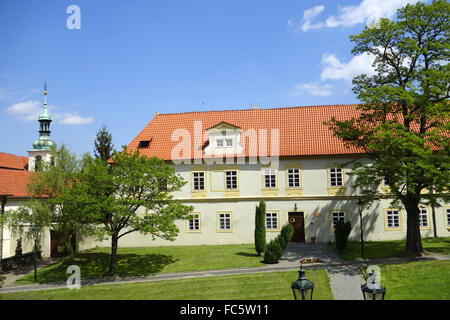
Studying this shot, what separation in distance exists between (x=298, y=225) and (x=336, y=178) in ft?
15.8

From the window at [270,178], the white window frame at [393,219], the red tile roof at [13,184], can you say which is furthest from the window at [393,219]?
the red tile roof at [13,184]

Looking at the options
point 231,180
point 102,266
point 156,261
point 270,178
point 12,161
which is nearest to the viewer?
point 102,266

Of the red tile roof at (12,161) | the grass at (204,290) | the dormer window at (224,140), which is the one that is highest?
the red tile roof at (12,161)

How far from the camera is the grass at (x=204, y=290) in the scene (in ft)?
53.2

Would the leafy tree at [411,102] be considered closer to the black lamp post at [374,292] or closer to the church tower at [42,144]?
the black lamp post at [374,292]

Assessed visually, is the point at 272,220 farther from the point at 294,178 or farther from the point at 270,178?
the point at 294,178

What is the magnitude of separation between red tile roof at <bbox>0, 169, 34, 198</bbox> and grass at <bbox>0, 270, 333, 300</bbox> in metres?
12.0

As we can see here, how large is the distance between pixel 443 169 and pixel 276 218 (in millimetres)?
13322

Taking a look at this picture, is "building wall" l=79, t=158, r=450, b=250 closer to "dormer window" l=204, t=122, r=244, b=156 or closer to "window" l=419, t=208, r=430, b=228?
"window" l=419, t=208, r=430, b=228

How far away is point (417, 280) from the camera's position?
15867mm

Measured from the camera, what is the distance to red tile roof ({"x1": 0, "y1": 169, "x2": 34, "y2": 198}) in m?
28.7

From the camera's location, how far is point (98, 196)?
70.3 ft

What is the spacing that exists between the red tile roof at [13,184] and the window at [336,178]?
80.9ft

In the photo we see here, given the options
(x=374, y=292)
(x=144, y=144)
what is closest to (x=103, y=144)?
(x=144, y=144)
